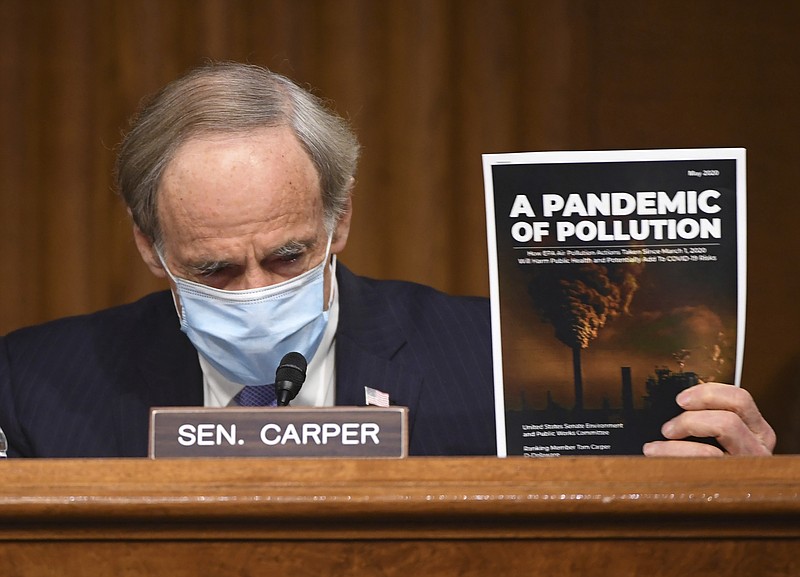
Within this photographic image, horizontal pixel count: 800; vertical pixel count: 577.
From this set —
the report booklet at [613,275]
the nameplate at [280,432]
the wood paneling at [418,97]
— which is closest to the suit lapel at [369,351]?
the report booklet at [613,275]

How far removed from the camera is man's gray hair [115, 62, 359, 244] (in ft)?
5.52

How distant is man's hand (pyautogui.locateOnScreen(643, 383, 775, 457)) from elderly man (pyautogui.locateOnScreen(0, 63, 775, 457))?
0.52 metres

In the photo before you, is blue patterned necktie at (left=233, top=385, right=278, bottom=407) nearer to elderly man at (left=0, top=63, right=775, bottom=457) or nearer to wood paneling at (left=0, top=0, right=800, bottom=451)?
elderly man at (left=0, top=63, right=775, bottom=457)

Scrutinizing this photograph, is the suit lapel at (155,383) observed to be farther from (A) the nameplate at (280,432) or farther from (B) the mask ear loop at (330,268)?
(A) the nameplate at (280,432)

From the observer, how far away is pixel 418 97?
9.32 ft

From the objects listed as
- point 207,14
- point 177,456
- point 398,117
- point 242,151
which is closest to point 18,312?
point 207,14

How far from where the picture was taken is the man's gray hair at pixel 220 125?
168cm

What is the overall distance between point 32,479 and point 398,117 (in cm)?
207

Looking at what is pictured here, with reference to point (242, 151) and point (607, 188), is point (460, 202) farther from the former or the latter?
point (607, 188)

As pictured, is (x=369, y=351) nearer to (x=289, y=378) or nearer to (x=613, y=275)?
(x=289, y=378)

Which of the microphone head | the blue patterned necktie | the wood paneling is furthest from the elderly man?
the wood paneling

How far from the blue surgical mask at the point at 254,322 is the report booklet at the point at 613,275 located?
470 mm

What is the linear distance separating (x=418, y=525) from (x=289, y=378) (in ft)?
1.42

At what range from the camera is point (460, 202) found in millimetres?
2828
